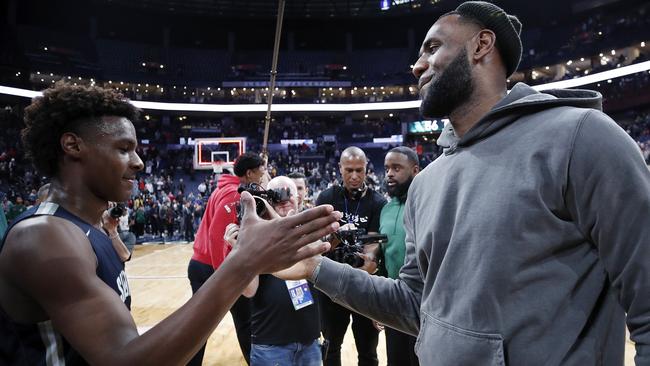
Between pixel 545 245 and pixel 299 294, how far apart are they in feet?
6.36

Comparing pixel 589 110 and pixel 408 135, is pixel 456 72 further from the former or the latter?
pixel 408 135

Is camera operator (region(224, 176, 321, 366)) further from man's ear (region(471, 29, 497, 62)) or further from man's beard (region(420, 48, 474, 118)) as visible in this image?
man's ear (region(471, 29, 497, 62))

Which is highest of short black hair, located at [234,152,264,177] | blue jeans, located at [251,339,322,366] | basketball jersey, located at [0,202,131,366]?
short black hair, located at [234,152,264,177]

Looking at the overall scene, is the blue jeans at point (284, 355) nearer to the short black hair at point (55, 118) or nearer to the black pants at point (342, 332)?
the black pants at point (342, 332)

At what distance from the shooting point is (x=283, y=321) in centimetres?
284

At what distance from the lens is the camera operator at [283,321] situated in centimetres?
282

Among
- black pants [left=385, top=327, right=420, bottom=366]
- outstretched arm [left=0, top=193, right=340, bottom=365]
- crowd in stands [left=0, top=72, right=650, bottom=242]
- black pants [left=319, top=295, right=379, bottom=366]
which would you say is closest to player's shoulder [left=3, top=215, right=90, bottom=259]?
outstretched arm [left=0, top=193, right=340, bottom=365]

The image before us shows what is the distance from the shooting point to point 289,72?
39781 mm

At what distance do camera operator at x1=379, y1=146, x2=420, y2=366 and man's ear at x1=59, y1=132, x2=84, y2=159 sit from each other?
2522 mm

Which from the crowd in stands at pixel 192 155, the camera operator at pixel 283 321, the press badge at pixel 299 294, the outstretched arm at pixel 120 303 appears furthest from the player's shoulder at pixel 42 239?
the crowd in stands at pixel 192 155

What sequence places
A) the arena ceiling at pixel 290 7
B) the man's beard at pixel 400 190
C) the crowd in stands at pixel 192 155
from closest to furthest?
1. the man's beard at pixel 400 190
2. the crowd in stands at pixel 192 155
3. the arena ceiling at pixel 290 7

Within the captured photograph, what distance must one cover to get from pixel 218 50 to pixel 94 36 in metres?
9.78

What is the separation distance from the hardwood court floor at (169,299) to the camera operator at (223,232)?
1076mm

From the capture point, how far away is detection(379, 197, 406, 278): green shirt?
365 cm
